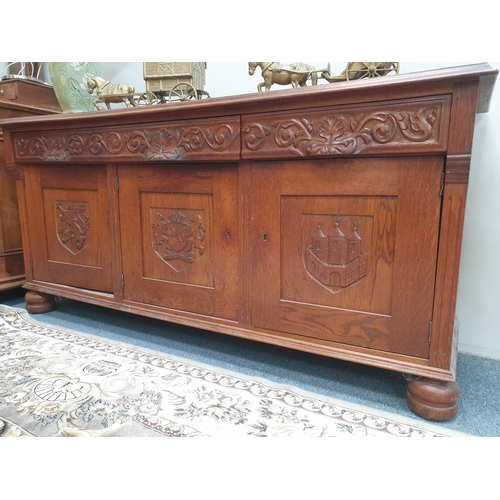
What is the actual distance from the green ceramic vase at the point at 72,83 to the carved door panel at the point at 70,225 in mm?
332

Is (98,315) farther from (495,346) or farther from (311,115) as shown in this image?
(495,346)

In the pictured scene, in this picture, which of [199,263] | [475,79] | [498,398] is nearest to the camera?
[475,79]

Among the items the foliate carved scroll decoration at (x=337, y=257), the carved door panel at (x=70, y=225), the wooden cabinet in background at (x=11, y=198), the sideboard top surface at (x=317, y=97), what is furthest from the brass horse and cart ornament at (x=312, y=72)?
the wooden cabinet in background at (x=11, y=198)

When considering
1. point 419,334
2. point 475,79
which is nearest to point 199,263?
point 419,334

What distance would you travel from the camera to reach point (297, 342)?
1.02 m

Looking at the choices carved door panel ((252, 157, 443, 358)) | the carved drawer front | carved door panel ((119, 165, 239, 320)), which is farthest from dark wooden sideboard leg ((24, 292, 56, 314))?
the carved drawer front

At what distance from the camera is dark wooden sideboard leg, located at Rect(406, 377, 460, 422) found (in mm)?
855

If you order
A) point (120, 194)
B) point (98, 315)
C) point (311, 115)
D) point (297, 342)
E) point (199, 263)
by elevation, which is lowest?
point (98, 315)

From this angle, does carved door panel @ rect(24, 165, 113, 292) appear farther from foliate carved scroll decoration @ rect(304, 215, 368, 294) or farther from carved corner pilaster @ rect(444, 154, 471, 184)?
carved corner pilaster @ rect(444, 154, 471, 184)

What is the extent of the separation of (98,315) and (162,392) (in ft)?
2.36

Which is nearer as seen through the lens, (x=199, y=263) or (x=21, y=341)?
(x=199, y=263)

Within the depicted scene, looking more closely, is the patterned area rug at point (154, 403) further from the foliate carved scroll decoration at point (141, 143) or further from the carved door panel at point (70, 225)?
the foliate carved scroll decoration at point (141, 143)

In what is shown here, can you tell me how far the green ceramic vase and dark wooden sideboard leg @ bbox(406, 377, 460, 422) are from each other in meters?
1.60

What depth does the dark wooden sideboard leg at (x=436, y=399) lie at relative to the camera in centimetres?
86
